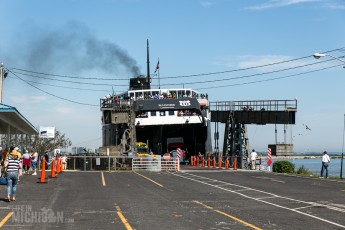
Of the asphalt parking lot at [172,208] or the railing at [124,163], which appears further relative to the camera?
the railing at [124,163]

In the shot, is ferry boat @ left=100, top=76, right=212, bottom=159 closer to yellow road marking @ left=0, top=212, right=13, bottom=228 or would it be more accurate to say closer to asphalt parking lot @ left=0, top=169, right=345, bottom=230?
asphalt parking lot @ left=0, top=169, right=345, bottom=230

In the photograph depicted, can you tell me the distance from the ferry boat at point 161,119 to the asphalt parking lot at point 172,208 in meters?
33.3

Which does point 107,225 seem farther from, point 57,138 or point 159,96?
point 57,138

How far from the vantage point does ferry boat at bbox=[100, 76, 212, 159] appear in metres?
59.0

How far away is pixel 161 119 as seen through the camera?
62.8 metres

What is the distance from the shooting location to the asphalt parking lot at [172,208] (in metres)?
12.8

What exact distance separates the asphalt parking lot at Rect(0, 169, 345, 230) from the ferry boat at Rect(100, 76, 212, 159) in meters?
33.3

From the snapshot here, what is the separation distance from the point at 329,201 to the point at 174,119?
44731mm

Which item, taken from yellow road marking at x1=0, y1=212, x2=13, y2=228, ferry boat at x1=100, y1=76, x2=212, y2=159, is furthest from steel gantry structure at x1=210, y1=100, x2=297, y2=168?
yellow road marking at x1=0, y1=212, x2=13, y2=228

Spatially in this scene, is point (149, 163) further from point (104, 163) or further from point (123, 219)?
point (123, 219)

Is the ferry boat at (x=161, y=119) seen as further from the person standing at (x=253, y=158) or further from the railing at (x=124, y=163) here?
the person standing at (x=253, y=158)

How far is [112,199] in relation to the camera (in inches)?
739

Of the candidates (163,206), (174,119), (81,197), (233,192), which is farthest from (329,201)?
(174,119)

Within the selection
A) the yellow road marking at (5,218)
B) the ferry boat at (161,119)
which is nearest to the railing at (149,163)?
the ferry boat at (161,119)
